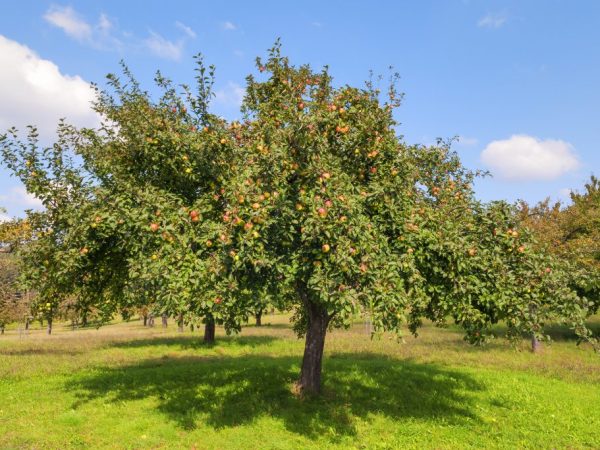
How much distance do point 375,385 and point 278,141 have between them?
33.1 feet

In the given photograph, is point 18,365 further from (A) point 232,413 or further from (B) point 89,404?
(A) point 232,413

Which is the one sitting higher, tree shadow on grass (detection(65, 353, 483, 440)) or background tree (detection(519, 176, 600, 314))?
background tree (detection(519, 176, 600, 314))

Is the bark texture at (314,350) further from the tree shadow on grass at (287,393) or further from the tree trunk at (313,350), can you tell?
the tree shadow on grass at (287,393)

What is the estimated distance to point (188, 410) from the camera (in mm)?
13188

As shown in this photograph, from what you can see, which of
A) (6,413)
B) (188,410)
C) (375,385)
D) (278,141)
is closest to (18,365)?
(6,413)

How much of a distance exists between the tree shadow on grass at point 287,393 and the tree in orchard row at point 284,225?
2490 mm

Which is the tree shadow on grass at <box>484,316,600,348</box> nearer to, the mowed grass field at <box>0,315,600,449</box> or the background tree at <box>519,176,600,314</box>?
the background tree at <box>519,176,600,314</box>

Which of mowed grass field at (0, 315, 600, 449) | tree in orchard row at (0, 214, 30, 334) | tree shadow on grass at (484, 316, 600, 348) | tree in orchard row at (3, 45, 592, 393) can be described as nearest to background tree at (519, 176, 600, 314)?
tree shadow on grass at (484, 316, 600, 348)

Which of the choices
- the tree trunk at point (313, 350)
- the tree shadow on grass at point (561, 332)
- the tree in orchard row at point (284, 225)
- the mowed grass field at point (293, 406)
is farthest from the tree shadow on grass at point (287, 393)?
the tree shadow on grass at point (561, 332)

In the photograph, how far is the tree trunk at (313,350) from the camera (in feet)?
45.5

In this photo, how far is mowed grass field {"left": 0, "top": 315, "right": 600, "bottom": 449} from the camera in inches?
458

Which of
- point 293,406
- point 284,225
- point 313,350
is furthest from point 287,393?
point 284,225

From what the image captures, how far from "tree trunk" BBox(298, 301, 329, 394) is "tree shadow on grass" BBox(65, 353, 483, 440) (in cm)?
47

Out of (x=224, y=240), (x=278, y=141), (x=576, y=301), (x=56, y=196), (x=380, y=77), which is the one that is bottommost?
(x=576, y=301)
